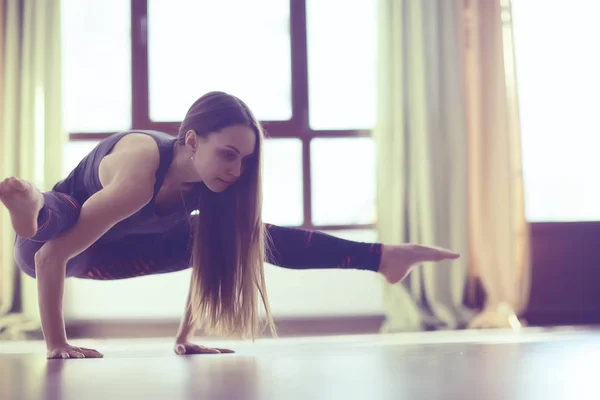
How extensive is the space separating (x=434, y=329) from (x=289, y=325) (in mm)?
694

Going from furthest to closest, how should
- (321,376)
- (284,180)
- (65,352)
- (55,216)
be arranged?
(284,180)
(65,352)
(55,216)
(321,376)

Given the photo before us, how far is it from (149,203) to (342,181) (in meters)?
1.78

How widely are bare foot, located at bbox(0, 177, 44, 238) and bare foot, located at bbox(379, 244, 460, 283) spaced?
2.96ft

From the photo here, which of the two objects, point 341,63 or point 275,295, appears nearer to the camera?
point 275,295

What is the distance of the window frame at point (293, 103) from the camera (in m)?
3.30

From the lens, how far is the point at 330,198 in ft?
10.9

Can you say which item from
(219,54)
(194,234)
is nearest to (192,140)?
(194,234)

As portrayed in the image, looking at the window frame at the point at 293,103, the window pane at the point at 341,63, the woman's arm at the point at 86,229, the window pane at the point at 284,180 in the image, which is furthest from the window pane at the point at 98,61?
the woman's arm at the point at 86,229

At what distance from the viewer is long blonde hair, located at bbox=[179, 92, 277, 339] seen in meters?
1.69

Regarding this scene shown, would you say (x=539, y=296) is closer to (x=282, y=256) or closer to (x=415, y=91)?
(x=415, y=91)

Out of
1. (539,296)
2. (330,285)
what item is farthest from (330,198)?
(539,296)

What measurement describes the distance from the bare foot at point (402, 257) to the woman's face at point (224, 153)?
0.49 metres

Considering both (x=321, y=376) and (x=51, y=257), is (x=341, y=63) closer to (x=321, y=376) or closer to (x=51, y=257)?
(x=51, y=257)

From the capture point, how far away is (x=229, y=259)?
171 cm
